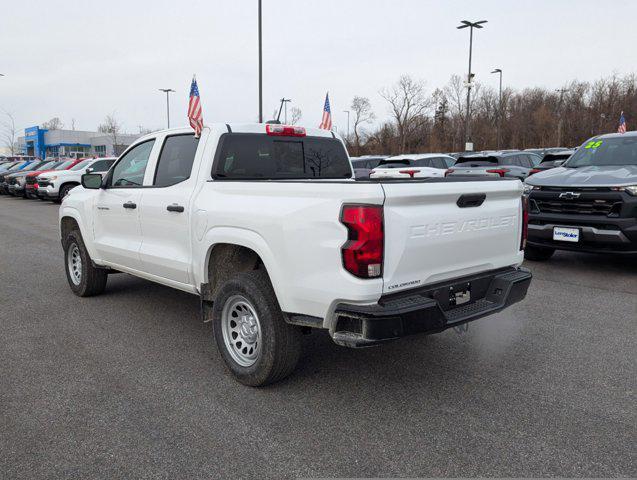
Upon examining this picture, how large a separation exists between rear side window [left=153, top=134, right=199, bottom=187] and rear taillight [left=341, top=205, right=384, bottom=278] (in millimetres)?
1970

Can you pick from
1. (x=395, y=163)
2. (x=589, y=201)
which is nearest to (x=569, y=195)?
(x=589, y=201)

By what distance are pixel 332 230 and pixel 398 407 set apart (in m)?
1.27

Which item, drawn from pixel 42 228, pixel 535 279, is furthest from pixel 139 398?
pixel 42 228

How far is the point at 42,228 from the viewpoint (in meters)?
13.7

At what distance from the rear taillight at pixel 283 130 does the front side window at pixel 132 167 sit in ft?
3.95

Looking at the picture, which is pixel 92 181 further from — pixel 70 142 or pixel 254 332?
pixel 70 142

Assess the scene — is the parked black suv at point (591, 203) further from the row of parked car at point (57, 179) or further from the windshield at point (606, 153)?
the row of parked car at point (57, 179)

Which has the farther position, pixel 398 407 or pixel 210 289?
pixel 210 289

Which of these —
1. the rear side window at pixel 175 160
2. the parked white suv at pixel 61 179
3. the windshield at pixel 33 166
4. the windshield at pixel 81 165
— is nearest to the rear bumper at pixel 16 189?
the windshield at pixel 33 166

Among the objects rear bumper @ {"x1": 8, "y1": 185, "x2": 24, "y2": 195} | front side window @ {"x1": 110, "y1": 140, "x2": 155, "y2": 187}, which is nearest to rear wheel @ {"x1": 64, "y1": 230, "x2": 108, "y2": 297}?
front side window @ {"x1": 110, "y1": 140, "x2": 155, "y2": 187}

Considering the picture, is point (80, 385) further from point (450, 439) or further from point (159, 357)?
point (450, 439)

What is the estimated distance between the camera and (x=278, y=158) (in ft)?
15.8

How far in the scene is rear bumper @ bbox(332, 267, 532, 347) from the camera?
309 centimetres

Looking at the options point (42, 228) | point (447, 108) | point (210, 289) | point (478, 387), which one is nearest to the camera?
point (478, 387)
